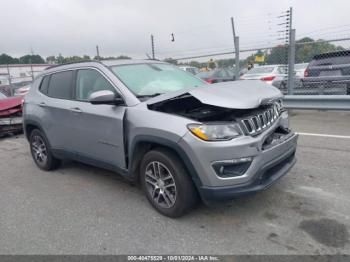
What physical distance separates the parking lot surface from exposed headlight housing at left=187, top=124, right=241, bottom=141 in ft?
3.08

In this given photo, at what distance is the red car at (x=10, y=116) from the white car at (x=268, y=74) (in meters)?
7.67

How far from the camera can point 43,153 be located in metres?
5.29

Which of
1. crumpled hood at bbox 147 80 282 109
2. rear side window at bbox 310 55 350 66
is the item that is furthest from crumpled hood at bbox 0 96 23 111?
rear side window at bbox 310 55 350 66

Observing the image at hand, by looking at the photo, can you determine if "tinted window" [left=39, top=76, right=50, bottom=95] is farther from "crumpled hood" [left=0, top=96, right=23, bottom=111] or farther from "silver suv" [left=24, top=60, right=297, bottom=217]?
"crumpled hood" [left=0, top=96, right=23, bottom=111]

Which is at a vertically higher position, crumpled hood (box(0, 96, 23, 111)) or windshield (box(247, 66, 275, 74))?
windshield (box(247, 66, 275, 74))

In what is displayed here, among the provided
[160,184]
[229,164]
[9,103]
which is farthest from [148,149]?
[9,103]

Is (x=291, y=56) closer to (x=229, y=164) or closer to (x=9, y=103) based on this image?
(x=229, y=164)

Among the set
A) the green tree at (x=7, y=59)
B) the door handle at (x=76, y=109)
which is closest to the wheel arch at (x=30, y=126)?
the door handle at (x=76, y=109)

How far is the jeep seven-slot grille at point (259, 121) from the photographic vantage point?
3.04m

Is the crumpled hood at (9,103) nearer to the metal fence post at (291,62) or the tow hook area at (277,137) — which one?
the tow hook area at (277,137)

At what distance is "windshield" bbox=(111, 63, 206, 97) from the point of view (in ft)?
12.7

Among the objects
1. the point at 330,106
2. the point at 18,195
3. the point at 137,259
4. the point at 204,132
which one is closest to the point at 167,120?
the point at 204,132

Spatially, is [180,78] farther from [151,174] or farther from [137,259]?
[137,259]

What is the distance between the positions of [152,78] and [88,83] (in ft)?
2.89
